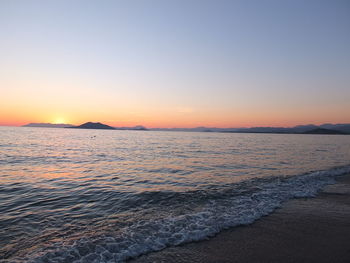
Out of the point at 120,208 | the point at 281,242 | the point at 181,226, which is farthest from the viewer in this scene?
the point at 120,208

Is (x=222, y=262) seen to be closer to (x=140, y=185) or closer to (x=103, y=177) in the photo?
(x=140, y=185)

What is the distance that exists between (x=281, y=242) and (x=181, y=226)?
3610 millimetres

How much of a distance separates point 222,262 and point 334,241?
14.0ft

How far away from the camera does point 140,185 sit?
1389cm

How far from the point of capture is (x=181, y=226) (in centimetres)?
764

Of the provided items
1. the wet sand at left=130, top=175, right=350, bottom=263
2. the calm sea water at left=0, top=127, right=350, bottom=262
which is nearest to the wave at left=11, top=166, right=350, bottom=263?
the calm sea water at left=0, top=127, right=350, bottom=262

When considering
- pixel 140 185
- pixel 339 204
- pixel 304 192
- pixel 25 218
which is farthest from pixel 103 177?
pixel 339 204

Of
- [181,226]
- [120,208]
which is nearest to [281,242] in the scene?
[181,226]

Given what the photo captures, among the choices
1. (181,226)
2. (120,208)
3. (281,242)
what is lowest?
(120,208)

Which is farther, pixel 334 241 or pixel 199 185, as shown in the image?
Result: pixel 199 185

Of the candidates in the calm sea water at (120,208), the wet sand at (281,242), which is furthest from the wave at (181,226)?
the wet sand at (281,242)

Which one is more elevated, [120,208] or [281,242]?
[281,242]

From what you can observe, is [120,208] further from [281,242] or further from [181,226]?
[281,242]

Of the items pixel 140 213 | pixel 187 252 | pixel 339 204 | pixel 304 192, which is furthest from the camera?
pixel 304 192
